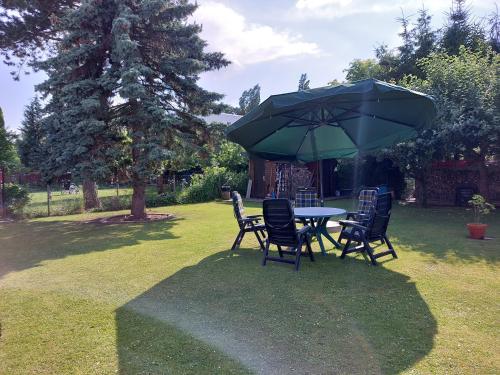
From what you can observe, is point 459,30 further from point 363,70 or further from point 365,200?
point 365,200

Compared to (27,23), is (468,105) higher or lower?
lower

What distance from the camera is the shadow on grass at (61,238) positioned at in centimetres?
630

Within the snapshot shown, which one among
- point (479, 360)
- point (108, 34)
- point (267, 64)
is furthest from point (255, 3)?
point (479, 360)

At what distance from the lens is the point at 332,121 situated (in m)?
6.91

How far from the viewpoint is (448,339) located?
9.99 ft

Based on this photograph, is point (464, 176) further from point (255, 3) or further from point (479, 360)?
point (479, 360)

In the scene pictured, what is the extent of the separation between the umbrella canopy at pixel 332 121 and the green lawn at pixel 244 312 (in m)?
2.19

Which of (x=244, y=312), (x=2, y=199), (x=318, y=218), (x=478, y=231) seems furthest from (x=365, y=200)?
(x=2, y=199)

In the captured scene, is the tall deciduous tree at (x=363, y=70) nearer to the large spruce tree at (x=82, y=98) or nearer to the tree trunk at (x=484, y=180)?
the tree trunk at (x=484, y=180)

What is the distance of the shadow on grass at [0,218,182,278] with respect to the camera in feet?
20.7

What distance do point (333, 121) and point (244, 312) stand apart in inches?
174

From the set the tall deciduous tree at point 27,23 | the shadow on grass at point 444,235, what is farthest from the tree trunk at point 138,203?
the shadow on grass at point 444,235

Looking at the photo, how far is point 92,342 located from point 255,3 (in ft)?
27.5

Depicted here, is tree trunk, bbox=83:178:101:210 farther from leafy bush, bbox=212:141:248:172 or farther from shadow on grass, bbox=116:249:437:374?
shadow on grass, bbox=116:249:437:374
